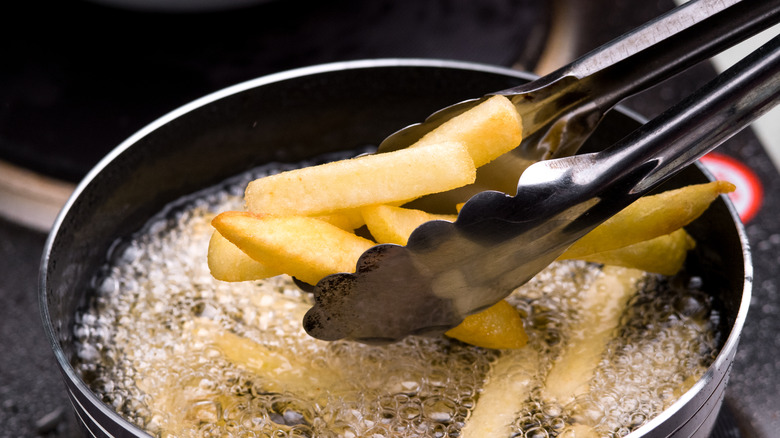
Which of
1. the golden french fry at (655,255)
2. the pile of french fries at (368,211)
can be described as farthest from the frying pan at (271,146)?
the pile of french fries at (368,211)

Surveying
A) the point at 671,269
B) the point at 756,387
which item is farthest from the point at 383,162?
the point at 756,387

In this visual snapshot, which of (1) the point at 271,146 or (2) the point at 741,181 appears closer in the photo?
(1) the point at 271,146

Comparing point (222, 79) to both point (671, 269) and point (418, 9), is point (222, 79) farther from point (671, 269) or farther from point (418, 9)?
point (671, 269)

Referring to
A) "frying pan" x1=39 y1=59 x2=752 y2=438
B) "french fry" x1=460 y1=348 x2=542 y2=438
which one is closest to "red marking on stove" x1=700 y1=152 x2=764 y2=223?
"frying pan" x1=39 y1=59 x2=752 y2=438

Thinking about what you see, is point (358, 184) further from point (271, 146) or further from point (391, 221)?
point (271, 146)

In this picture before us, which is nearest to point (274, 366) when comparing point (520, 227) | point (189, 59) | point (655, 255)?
point (520, 227)

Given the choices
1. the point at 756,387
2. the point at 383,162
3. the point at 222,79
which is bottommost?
the point at 756,387

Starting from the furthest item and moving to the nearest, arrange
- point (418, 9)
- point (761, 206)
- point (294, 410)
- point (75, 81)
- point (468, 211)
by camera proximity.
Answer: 1. point (418, 9)
2. point (75, 81)
3. point (761, 206)
4. point (294, 410)
5. point (468, 211)

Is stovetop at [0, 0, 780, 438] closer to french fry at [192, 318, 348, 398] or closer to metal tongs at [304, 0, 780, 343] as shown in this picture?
french fry at [192, 318, 348, 398]
